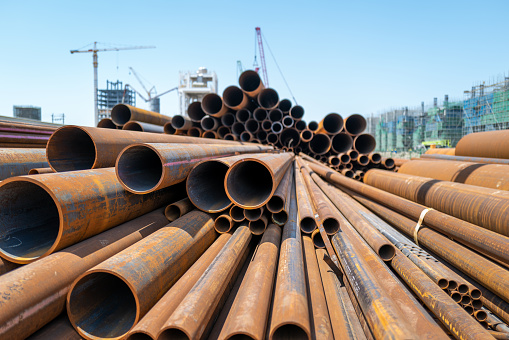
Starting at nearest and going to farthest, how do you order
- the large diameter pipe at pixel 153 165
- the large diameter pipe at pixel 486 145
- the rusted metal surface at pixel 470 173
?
the large diameter pipe at pixel 153 165 < the rusted metal surface at pixel 470 173 < the large diameter pipe at pixel 486 145

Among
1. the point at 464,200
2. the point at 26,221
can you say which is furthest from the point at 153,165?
the point at 464,200

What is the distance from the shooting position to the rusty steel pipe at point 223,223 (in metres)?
3.00

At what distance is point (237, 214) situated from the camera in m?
3.00

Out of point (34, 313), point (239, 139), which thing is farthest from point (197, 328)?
point (239, 139)

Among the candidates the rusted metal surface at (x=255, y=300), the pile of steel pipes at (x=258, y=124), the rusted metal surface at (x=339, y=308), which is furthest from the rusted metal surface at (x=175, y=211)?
the pile of steel pipes at (x=258, y=124)

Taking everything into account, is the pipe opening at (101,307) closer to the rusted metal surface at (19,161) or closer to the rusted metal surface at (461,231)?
the rusted metal surface at (19,161)

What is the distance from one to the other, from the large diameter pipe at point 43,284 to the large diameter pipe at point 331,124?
725 cm

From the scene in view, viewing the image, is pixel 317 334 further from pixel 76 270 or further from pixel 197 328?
pixel 76 270

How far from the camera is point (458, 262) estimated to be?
2834 millimetres

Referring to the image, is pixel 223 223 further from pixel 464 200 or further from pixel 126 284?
pixel 464 200

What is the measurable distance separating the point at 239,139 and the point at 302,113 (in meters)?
2.27

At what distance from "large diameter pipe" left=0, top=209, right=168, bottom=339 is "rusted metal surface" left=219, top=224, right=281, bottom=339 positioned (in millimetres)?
1159

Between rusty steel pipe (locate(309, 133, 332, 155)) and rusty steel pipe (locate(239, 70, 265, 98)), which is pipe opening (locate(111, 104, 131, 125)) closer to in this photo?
rusty steel pipe (locate(239, 70, 265, 98))

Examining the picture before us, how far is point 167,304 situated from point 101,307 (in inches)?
24.7
